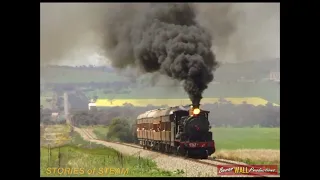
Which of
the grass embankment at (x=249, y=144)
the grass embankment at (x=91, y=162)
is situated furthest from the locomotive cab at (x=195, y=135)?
the grass embankment at (x=91, y=162)

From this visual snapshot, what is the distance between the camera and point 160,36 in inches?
582

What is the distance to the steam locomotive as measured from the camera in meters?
14.6

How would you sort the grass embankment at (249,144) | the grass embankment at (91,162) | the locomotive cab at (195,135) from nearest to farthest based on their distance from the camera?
the grass embankment at (91,162) → the locomotive cab at (195,135) → the grass embankment at (249,144)

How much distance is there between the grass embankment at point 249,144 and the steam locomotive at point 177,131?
0.38 m

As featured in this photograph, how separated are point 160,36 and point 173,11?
3.01 feet

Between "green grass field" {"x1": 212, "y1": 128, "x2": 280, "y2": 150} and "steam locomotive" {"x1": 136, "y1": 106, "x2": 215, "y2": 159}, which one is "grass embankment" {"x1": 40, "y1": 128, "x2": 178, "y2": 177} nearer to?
"steam locomotive" {"x1": 136, "y1": 106, "x2": 215, "y2": 159}

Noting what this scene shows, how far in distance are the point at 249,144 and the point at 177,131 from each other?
2.29m

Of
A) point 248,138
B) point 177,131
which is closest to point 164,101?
point 177,131

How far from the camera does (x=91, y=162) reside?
14.6 m

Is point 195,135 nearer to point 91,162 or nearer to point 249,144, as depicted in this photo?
point 249,144

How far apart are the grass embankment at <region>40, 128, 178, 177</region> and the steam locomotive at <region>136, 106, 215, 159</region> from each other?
741mm

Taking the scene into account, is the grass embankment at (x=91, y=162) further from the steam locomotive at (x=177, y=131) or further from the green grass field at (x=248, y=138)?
the green grass field at (x=248, y=138)

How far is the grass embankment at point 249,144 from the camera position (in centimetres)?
1474
